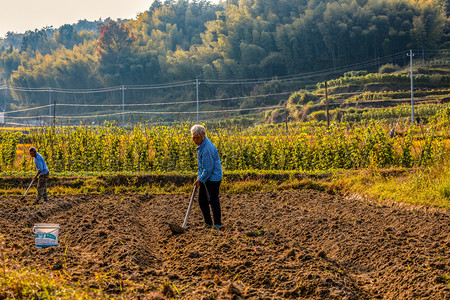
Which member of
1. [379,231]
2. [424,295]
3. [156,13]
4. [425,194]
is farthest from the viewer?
[156,13]

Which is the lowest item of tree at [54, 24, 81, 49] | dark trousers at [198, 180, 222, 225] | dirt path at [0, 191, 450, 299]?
dirt path at [0, 191, 450, 299]

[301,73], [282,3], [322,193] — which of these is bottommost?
[322,193]

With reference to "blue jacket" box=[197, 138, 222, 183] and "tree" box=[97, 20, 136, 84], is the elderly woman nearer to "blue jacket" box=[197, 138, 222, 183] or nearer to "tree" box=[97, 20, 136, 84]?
"blue jacket" box=[197, 138, 222, 183]

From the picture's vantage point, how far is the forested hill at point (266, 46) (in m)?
72.2

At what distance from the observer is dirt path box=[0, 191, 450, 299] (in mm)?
5164

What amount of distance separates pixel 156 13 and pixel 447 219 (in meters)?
116

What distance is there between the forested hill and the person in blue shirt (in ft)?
210

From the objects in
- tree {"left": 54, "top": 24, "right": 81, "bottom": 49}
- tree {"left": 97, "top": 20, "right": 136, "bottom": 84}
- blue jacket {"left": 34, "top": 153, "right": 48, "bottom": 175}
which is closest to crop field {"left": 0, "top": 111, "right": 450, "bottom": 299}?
blue jacket {"left": 34, "top": 153, "right": 48, "bottom": 175}

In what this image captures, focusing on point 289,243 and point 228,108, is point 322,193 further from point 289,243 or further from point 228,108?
point 228,108

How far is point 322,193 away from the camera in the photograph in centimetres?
1185

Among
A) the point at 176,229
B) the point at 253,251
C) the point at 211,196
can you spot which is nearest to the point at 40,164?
the point at 176,229

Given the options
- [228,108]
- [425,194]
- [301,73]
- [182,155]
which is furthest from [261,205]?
[301,73]

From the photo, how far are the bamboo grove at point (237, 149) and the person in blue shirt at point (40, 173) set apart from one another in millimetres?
4516

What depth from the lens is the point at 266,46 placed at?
77.4 meters
